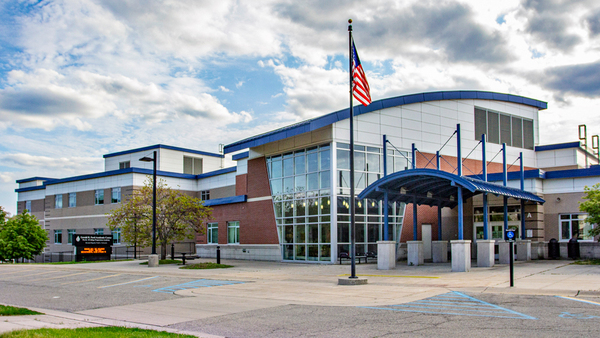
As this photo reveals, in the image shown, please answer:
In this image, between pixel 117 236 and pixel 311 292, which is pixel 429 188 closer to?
pixel 311 292

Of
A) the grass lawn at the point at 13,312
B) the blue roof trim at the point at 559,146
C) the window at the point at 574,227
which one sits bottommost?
the grass lawn at the point at 13,312

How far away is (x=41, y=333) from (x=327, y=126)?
2150cm

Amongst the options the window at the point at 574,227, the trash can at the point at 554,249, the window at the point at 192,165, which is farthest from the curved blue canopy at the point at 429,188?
the window at the point at 192,165

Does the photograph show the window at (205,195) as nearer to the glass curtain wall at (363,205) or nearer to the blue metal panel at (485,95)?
the glass curtain wall at (363,205)

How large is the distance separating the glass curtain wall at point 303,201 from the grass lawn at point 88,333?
19.8 m

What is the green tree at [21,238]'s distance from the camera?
45.1 meters

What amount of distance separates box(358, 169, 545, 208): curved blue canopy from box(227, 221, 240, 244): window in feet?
48.2

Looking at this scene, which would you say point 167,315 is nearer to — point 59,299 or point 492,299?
point 59,299

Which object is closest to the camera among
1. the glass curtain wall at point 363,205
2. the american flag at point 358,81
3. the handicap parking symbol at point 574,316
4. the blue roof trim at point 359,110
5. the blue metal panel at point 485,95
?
the handicap parking symbol at point 574,316

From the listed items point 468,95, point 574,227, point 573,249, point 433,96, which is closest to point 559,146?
point 468,95

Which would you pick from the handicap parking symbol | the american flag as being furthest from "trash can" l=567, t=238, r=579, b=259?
the handicap parking symbol

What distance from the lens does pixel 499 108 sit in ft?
121

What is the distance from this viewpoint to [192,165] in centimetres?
5934

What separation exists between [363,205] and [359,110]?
221 inches
